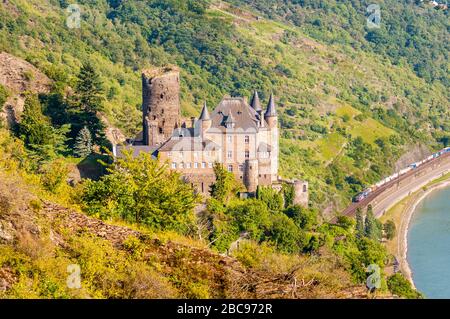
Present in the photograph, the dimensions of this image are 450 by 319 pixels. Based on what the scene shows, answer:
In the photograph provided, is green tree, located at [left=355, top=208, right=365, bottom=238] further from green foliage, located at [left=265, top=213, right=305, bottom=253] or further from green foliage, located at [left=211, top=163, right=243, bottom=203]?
green foliage, located at [left=211, top=163, right=243, bottom=203]

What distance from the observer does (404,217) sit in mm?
96000

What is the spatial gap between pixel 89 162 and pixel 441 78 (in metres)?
132

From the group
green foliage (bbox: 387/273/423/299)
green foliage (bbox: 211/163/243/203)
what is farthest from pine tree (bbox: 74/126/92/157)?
green foliage (bbox: 387/273/423/299)

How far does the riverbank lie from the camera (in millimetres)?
79300

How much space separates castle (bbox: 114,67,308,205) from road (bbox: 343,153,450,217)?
40979mm

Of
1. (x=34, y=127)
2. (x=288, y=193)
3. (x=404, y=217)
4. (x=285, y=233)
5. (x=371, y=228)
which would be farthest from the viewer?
(x=404, y=217)

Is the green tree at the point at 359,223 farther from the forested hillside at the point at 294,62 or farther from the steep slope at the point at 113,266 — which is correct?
the steep slope at the point at 113,266

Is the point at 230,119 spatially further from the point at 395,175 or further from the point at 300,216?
the point at 395,175

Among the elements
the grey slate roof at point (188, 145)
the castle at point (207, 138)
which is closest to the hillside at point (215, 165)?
the castle at point (207, 138)

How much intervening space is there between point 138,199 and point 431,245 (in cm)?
6509

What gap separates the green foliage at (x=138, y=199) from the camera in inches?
958

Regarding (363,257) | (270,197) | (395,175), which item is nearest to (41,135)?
(270,197)
